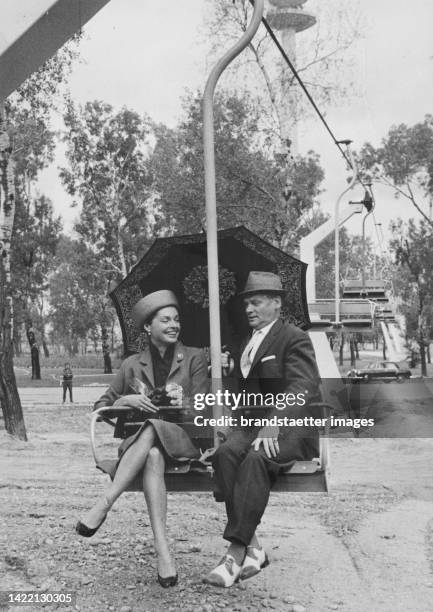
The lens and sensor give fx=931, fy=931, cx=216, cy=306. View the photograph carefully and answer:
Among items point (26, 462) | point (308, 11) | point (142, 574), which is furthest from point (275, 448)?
point (308, 11)

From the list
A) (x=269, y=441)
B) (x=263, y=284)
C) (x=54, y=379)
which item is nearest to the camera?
(x=269, y=441)

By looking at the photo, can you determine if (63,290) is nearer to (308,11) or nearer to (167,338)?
(308,11)

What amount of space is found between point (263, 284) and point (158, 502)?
1.17 metres

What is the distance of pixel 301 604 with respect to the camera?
171 inches

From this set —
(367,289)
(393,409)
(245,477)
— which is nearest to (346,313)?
(393,409)

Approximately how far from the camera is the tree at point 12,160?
1219 centimetres

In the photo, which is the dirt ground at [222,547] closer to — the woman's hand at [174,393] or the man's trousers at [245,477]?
the man's trousers at [245,477]

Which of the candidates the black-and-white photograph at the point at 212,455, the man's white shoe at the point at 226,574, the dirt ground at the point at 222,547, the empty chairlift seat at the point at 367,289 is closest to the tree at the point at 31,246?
the empty chairlift seat at the point at 367,289

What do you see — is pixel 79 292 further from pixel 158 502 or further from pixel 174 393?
pixel 158 502

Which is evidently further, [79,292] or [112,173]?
[79,292]

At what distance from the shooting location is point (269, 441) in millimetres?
4262

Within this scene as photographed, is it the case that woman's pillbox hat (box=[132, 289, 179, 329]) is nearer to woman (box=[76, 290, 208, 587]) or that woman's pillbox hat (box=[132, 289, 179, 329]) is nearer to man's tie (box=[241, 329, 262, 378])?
woman (box=[76, 290, 208, 587])

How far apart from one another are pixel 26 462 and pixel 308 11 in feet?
29.4

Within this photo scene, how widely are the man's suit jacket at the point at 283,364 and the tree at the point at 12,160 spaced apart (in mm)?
7339
